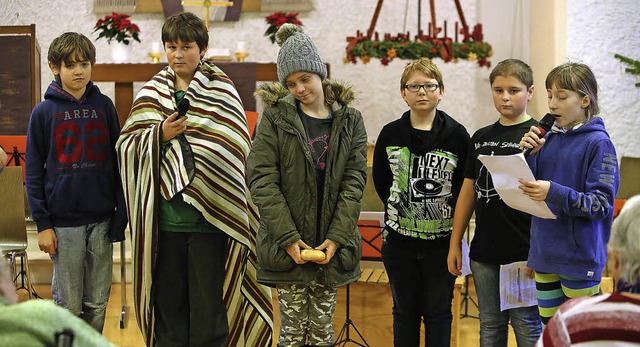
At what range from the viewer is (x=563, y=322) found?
1459 mm

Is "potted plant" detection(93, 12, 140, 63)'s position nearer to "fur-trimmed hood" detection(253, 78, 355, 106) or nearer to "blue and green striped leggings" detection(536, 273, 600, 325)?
"fur-trimmed hood" detection(253, 78, 355, 106)

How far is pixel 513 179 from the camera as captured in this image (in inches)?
99.1

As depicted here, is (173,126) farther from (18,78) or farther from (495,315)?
(18,78)

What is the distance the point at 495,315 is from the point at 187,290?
1126 mm

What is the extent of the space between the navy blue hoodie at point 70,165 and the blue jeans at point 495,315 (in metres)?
1.43

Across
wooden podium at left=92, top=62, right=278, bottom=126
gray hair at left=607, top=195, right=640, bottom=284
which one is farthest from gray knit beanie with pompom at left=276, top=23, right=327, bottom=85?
wooden podium at left=92, top=62, right=278, bottom=126

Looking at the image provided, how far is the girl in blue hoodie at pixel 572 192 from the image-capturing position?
245 centimetres

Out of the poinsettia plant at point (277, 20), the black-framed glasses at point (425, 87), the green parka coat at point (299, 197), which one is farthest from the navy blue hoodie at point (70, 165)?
the poinsettia plant at point (277, 20)

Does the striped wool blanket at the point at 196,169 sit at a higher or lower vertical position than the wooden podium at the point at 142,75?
lower

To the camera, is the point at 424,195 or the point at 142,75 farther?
the point at 142,75

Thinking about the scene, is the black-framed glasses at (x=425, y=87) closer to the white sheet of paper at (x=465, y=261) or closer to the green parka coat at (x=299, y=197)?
the green parka coat at (x=299, y=197)

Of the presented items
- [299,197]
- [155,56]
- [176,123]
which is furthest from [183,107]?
[155,56]

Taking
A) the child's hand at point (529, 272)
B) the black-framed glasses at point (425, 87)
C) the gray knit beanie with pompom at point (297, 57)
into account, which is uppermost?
the gray knit beanie with pompom at point (297, 57)

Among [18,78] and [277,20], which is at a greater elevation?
[277,20]
